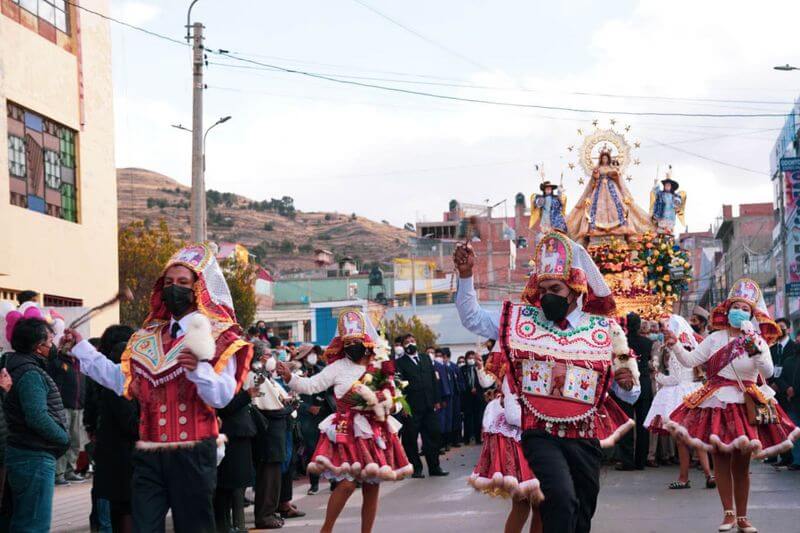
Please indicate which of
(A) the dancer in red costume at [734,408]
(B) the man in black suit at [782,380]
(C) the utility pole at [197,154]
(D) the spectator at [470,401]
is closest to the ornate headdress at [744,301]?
(A) the dancer in red costume at [734,408]

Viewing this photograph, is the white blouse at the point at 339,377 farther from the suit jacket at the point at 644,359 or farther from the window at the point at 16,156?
the window at the point at 16,156

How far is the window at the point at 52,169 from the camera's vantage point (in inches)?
980

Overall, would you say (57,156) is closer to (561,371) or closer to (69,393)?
(69,393)

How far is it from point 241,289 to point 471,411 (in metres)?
23.0

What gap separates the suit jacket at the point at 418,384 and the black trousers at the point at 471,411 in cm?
684

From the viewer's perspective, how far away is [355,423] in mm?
11695

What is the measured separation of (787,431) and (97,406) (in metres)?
6.42

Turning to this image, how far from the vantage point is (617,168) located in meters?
24.4

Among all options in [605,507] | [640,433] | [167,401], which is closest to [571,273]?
[167,401]

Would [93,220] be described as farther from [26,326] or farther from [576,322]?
[576,322]

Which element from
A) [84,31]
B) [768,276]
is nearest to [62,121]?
[84,31]

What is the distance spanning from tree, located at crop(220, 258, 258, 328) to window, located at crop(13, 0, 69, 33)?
73.3ft

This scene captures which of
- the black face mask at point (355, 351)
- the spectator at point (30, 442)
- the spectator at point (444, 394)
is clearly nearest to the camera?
the spectator at point (30, 442)

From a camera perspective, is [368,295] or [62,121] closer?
[62,121]
